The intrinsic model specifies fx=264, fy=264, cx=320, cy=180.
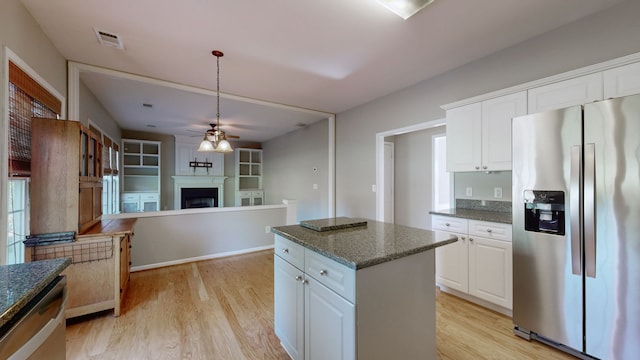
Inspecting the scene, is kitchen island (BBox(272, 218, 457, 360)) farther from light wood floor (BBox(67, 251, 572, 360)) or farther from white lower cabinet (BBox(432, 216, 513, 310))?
white lower cabinet (BBox(432, 216, 513, 310))

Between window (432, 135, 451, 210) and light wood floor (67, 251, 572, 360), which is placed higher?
window (432, 135, 451, 210)

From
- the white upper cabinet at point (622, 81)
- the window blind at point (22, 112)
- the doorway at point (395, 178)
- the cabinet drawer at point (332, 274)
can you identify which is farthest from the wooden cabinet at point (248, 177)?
the white upper cabinet at point (622, 81)

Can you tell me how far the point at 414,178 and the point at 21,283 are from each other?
175 inches

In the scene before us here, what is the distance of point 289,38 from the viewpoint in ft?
7.83

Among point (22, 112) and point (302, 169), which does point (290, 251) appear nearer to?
point (22, 112)

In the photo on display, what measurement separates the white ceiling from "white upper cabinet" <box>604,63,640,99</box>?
21.8 inches

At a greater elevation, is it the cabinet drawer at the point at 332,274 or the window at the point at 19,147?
the window at the point at 19,147

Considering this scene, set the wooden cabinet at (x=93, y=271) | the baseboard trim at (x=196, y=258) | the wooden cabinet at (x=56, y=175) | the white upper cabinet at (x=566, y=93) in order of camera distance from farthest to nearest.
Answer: the baseboard trim at (x=196, y=258) → the wooden cabinet at (x=93, y=271) → the wooden cabinet at (x=56, y=175) → the white upper cabinet at (x=566, y=93)

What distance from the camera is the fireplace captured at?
7047 mm

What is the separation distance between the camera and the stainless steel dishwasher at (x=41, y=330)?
0.77 meters

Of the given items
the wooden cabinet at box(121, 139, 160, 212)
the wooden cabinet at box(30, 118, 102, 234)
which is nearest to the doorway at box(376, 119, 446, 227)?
the wooden cabinet at box(30, 118, 102, 234)

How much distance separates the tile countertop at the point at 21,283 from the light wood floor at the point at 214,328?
4.07ft

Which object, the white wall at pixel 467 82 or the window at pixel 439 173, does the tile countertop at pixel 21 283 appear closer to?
the white wall at pixel 467 82

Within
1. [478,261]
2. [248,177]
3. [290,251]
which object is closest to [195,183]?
[248,177]
